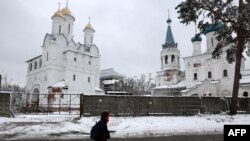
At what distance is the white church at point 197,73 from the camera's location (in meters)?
46.0

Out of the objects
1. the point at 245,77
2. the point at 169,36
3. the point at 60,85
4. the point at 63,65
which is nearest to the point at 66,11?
the point at 63,65

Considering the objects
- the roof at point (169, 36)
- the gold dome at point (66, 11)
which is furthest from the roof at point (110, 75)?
the gold dome at point (66, 11)

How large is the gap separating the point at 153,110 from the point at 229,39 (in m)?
8.25

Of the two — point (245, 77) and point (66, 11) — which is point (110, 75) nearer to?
point (66, 11)

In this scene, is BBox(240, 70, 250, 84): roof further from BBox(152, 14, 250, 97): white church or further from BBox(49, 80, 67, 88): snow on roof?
BBox(49, 80, 67, 88): snow on roof

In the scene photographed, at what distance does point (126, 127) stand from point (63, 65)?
36692 millimetres

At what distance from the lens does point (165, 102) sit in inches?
744

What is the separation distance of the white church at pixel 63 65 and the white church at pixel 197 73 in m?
17.3

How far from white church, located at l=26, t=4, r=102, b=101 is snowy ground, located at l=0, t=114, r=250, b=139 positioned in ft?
98.7

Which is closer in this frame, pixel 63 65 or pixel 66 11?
pixel 63 65

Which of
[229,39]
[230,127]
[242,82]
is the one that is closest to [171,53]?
[242,82]

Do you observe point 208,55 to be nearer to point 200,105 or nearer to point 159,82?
point 159,82

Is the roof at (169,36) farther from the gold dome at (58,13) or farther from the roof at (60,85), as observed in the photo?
the roof at (60,85)

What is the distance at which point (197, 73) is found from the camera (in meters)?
52.0
